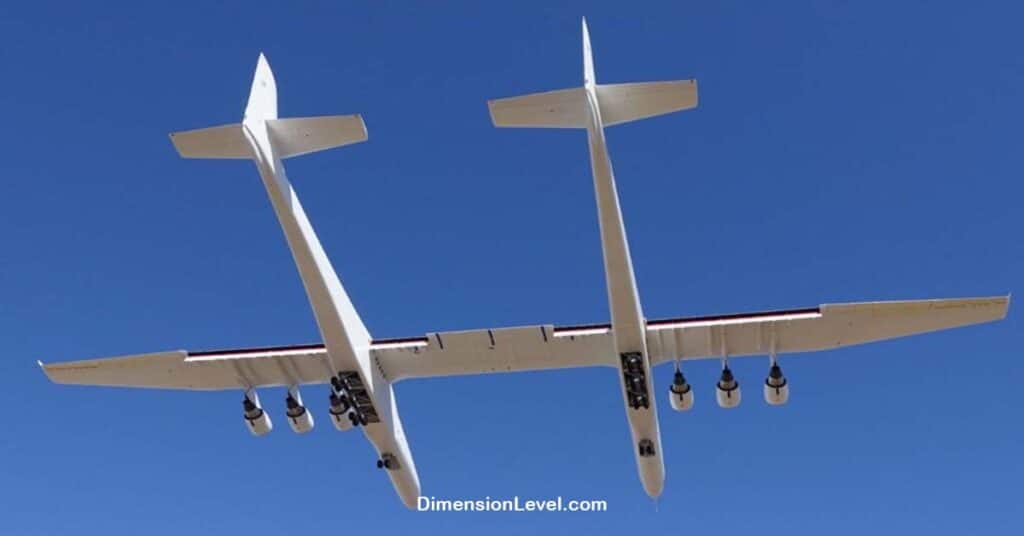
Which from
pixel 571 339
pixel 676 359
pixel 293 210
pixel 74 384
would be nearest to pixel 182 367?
pixel 74 384

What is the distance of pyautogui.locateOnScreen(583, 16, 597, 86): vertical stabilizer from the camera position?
22.4 meters

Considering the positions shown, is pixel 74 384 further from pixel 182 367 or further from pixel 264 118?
pixel 264 118

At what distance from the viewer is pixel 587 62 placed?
Answer: 22859 mm

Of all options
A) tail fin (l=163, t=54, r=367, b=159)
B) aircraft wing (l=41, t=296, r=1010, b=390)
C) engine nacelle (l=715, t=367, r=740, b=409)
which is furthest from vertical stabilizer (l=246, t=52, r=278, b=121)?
engine nacelle (l=715, t=367, r=740, b=409)

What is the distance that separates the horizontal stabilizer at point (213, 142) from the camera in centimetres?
2270

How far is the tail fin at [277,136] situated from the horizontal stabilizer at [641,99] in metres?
4.65

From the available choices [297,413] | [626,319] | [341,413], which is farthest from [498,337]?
[297,413]

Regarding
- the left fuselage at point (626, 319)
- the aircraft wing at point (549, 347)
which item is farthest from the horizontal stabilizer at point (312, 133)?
the aircraft wing at point (549, 347)

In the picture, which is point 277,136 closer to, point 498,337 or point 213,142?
point 213,142

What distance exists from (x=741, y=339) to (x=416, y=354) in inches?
292

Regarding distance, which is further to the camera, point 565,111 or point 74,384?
point 74,384

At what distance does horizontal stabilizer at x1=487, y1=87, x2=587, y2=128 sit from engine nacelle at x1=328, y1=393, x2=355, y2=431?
8333mm

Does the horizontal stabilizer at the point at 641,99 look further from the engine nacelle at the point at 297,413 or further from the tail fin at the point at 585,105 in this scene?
the engine nacelle at the point at 297,413

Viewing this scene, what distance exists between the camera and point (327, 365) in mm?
27781
